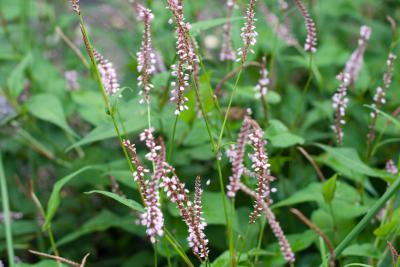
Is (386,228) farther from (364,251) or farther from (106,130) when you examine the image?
(106,130)

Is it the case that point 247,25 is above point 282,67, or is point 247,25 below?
above

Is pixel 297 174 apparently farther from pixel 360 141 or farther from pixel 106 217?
pixel 106 217

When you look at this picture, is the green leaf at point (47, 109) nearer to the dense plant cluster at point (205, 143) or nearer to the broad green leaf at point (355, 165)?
the dense plant cluster at point (205, 143)

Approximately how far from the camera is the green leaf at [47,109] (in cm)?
169

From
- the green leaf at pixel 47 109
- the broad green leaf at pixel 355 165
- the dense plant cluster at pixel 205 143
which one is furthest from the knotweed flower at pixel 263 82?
the green leaf at pixel 47 109

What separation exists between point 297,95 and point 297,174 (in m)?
0.38

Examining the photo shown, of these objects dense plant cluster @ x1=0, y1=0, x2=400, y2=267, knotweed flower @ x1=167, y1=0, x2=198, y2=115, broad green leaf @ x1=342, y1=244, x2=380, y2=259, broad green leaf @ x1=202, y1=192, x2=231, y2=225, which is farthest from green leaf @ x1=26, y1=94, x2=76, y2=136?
broad green leaf @ x1=342, y1=244, x2=380, y2=259

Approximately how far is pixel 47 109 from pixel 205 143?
0.46 metres

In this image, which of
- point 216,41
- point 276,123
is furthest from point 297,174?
point 216,41

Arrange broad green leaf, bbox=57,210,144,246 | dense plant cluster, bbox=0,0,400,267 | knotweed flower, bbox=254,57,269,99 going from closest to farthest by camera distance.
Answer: dense plant cluster, bbox=0,0,400,267, knotweed flower, bbox=254,57,269,99, broad green leaf, bbox=57,210,144,246

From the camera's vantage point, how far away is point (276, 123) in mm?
1517

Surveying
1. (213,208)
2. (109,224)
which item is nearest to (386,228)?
(213,208)

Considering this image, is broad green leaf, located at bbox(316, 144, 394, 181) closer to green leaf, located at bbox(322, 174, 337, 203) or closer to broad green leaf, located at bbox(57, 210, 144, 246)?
green leaf, located at bbox(322, 174, 337, 203)

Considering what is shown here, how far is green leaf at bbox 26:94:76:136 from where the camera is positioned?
66.6 inches
